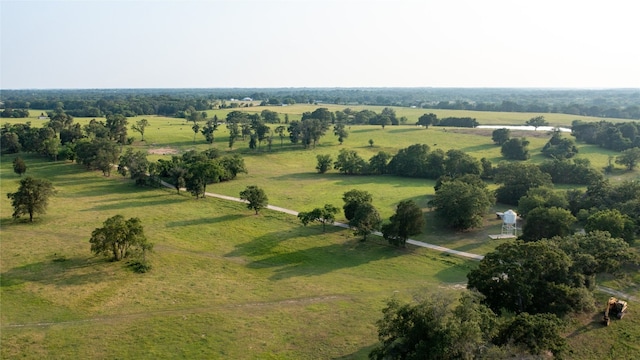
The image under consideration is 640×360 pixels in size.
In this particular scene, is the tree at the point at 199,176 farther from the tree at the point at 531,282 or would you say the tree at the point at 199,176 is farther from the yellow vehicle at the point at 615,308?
the yellow vehicle at the point at 615,308

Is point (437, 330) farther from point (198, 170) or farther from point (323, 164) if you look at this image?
point (323, 164)

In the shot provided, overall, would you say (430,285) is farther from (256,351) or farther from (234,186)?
(234,186)

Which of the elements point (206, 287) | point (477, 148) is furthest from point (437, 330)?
point (477, 148)

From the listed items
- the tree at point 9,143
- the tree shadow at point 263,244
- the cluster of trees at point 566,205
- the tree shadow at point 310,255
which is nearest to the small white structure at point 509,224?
the cluster of trees at point 566,205

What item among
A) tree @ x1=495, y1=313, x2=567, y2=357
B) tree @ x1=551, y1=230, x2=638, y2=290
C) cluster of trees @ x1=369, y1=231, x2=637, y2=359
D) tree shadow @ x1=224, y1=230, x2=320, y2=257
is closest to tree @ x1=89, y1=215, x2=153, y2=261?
tree shadow @ x1=224, y1=230, x2=320, y2=257

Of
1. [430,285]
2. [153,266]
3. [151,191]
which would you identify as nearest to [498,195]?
[430,285]
